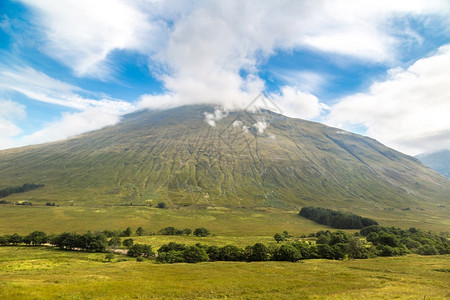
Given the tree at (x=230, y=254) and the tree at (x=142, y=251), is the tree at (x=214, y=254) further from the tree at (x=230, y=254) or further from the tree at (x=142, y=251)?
the tree at (x=142, y=251)

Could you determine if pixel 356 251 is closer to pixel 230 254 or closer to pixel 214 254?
pixel 230 254

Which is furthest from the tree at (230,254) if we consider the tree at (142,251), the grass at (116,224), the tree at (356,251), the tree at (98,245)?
the grass at (116,224)

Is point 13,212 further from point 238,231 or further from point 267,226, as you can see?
point 267,226

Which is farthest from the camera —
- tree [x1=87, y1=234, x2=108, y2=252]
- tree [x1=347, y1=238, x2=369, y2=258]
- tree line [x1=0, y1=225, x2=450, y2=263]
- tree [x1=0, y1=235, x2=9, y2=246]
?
tree [x1=0, y1=235, x2=9, y2=246]

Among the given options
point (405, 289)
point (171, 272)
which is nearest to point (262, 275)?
point (171, 272)

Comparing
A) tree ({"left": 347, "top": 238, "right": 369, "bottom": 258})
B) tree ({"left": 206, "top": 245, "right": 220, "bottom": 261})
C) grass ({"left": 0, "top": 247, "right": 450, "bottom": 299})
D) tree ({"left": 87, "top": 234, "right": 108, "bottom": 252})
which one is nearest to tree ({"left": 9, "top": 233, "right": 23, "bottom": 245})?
tree ({"left": 87, "top": 234, "right": 108, "bottom": 252})

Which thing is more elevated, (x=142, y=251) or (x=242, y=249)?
(x=242, y=249)

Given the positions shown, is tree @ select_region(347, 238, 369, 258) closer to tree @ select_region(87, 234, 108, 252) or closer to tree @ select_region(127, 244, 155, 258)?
tree @ select_region(127, 244, 155, 258)

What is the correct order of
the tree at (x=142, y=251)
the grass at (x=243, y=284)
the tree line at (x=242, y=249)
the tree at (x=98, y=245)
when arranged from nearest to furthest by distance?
1. the grass at (x=243, y=284)
2. the tree line at (x=242, y=249)
3. the tree at (x=142, y=251)
4. the tree at (x=98, y=245)

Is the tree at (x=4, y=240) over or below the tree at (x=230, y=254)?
below

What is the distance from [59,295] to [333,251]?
3311 inches

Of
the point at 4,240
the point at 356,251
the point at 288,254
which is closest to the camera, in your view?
the point at 288,254

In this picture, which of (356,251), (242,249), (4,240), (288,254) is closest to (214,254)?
(242,249)

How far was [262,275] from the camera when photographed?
53.0 metres
